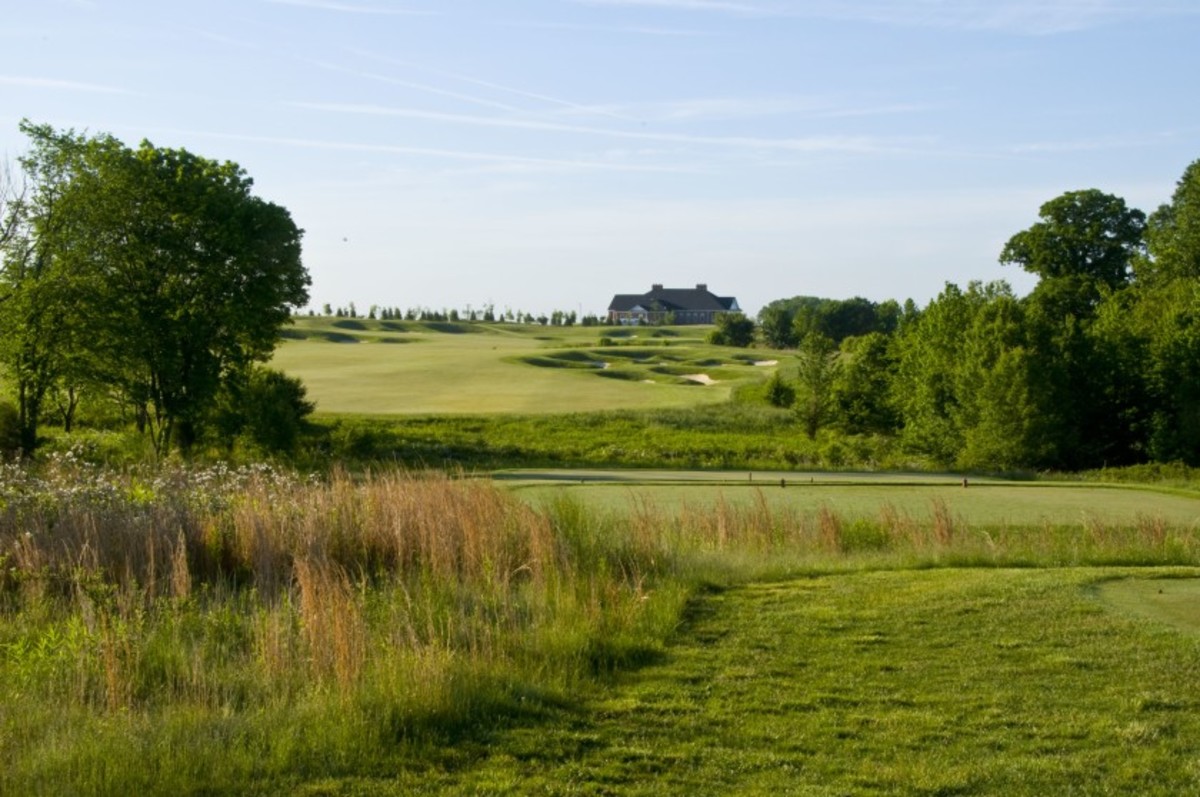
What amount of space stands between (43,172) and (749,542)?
27695 mm

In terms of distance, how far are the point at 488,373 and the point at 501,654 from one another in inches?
2478

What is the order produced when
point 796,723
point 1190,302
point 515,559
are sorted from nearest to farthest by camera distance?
point 796,723 < point 515,559 < point 1190,302

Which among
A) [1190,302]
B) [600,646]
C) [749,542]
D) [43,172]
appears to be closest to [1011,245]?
[1190,302]

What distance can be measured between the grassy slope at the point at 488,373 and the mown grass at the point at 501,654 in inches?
1635

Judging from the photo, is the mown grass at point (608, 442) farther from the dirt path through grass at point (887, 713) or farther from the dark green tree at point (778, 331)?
the dark green tree at point (778, 331)

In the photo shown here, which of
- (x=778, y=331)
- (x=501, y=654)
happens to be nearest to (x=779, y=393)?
(x=778, y=331)

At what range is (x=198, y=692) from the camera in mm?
8078

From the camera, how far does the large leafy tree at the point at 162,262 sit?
35094 mm

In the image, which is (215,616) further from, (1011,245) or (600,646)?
(1011,245)

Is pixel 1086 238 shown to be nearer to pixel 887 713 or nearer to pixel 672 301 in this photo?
pixel 887 713

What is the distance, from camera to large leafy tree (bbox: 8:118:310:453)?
3509 centimetres

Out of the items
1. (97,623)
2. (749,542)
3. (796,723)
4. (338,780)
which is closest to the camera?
(338,780)

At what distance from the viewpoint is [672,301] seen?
531 feet

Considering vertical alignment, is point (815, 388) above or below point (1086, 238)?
below
